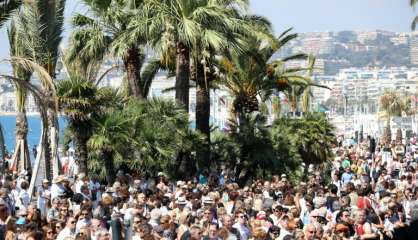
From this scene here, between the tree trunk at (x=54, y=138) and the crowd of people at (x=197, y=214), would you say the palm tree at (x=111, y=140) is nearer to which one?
the tree trunk at (x=54, y=138)

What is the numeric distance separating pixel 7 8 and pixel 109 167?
861cm

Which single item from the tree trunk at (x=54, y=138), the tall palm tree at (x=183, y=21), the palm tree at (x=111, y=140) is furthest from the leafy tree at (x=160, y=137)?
the tree trunk at (x=54, y=138)

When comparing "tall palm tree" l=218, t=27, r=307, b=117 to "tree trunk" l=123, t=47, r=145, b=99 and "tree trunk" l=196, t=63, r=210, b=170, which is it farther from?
"tree trunk" l=123, t=47, r=145, b=99

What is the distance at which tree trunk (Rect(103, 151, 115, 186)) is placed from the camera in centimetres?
2072

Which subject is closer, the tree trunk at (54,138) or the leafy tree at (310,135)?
the tree trunk at (54,138)

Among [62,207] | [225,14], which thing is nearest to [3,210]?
[62,207]

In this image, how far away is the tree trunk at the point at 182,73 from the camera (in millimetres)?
24309

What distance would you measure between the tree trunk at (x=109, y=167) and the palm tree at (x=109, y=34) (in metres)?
3.67

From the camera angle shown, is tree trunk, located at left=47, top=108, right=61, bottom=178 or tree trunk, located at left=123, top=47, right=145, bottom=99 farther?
tree trunk, located at left=123, top=47, right=145, bottom=99

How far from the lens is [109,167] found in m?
21.0

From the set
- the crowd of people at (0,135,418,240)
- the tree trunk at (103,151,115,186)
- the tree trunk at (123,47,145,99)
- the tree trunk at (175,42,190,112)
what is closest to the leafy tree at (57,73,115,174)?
the tree trunk at (103,151,115,186)

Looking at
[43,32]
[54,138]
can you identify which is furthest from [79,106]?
[43,32]

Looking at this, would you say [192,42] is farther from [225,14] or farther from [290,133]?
[290,133]

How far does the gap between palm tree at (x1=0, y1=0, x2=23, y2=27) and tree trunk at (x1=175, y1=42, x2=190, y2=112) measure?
11.3 metres
